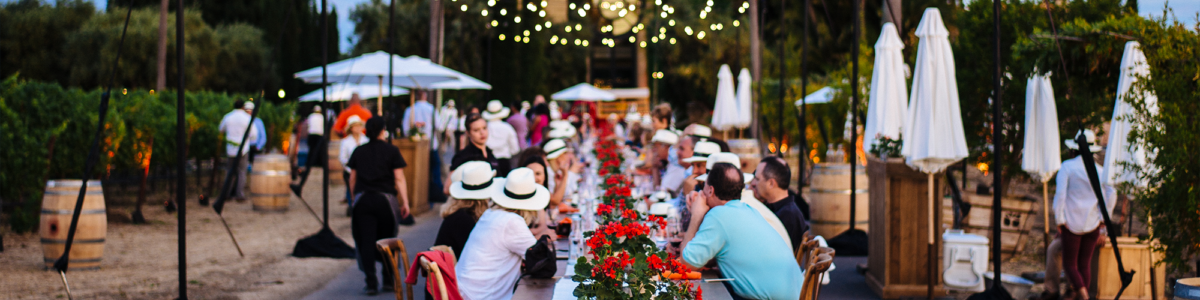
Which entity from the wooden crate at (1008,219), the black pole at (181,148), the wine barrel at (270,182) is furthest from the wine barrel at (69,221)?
the wooden crate at (1008,219)

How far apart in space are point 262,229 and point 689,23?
109 feet

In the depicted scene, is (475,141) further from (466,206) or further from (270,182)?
(270,182)

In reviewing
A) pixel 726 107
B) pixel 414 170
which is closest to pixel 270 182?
pixel 414 170

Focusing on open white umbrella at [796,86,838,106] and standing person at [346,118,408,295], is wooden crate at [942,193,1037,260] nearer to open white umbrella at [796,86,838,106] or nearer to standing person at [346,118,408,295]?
standing person at [346,118,408,295]

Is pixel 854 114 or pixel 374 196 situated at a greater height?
pixel 854 114

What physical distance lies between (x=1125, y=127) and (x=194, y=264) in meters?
7.48

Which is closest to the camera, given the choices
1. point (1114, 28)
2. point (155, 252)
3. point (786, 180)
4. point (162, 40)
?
point (786, 180)

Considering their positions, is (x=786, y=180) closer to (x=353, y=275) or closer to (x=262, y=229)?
(x=353, y=275)

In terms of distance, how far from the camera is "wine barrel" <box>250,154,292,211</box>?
38.3 feet

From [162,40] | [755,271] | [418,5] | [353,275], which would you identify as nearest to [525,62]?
[418,5]

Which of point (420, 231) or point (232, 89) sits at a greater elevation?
point (232, 89)

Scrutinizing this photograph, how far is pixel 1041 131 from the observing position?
732cm

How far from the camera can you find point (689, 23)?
4225 centimetres

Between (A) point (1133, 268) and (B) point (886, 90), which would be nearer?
(A) point (1133, 268)
